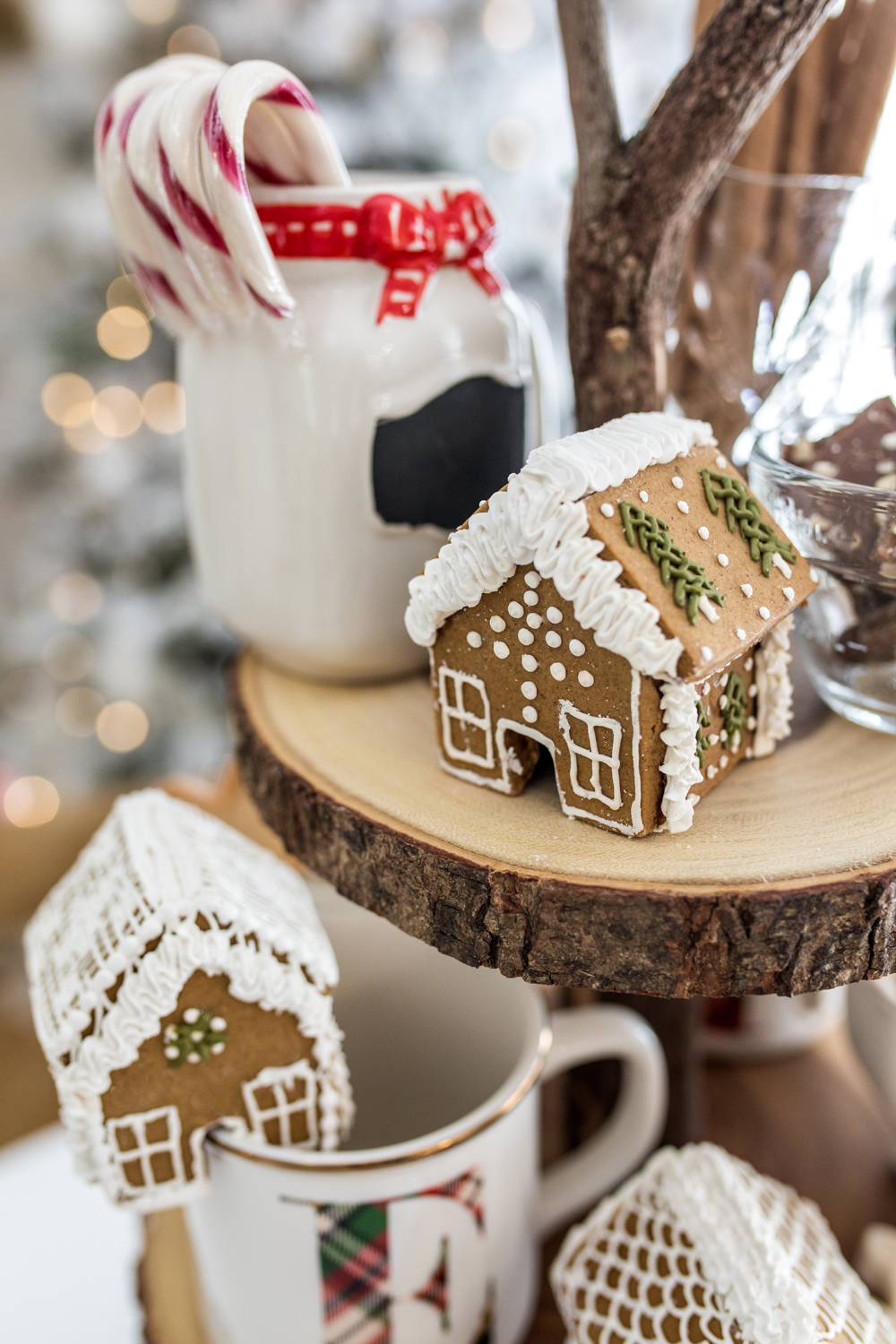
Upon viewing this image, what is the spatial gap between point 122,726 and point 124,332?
697mm

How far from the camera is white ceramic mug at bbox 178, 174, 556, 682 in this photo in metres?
0.61

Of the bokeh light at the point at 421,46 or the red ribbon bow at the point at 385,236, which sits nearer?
the red ribbon bow at the point at 385,236

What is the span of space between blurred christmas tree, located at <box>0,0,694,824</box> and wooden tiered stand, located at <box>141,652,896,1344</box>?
96cm

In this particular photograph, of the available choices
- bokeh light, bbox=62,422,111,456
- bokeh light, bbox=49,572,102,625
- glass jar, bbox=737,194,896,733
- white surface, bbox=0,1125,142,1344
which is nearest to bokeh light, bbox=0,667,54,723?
bokeh light, bbox=49,572,102,625

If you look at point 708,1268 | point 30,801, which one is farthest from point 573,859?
point 30,801

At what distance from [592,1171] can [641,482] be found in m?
0.49

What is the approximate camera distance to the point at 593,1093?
84 centimetres

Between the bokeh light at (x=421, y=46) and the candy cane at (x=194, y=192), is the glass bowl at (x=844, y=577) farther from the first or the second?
the bokeh light at (x=421, y=46)

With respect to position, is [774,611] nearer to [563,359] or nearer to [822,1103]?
[822,1103]

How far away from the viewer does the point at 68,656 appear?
1.77m

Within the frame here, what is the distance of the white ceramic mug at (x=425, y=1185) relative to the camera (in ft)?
1.80

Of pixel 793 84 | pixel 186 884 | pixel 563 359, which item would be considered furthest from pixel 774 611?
pixel 563 359

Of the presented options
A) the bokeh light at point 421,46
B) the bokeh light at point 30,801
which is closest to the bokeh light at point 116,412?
the bokeh light at point 30,801

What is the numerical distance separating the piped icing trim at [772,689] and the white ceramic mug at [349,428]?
0.70 feet
